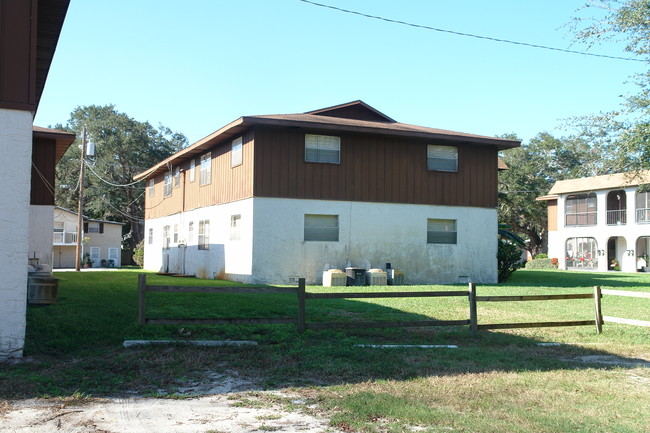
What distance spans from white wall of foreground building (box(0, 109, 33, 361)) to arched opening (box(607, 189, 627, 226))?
4170cm

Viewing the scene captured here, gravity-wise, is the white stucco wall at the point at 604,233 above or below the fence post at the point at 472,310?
above

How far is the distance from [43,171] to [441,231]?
586 inches

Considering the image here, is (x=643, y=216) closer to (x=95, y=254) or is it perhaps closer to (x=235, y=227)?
(x=235, y=227)

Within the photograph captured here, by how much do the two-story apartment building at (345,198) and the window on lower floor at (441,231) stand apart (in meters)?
0.04

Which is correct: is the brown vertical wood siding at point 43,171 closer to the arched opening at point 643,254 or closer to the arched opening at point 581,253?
the arched opening at point 643,254

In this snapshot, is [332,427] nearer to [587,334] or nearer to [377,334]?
[377,334]

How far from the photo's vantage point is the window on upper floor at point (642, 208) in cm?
4025

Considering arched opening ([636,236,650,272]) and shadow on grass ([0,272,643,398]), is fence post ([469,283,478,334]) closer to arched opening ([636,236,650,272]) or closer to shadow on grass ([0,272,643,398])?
shadow on grass ([0,272,643,398])

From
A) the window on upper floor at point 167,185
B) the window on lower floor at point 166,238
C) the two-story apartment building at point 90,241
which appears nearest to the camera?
the window on lower floor at point 166,238

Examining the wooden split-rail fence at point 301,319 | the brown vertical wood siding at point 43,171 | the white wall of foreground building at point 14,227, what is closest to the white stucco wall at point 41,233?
the brown vertical wood siding at point 43,171

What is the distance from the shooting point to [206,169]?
1013 inches

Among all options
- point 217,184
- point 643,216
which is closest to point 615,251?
point 643,216

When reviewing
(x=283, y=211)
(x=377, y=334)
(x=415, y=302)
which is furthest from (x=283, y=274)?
(x=377, y=334)

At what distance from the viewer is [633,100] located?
55.6ft
